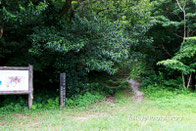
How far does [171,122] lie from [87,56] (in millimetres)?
4506

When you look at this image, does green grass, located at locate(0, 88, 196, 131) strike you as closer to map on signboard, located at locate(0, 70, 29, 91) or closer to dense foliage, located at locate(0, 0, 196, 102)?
map on signboard, located at locate(0, 70, 29, 91)

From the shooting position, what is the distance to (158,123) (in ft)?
19.1

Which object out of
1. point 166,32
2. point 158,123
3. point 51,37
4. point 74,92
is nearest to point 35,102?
point 74,92

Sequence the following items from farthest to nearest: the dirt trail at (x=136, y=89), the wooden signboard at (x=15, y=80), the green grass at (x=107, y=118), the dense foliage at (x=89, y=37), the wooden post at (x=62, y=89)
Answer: the dirt trail at (x=136, y=89) < the wooden post at (x=62, y=89) < the dense foliage at (x=89, y=37) < the wooden signboard at (x=15, y=80) < the green grass at (x=107, y=118)

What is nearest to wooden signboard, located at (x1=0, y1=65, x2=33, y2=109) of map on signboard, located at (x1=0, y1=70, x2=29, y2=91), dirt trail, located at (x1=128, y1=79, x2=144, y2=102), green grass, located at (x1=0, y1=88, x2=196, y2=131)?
map on signboard, located at (x1=0, y1=70, x2=29, y2=91)

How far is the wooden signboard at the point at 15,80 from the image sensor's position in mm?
7502

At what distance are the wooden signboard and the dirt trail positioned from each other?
5903 mm

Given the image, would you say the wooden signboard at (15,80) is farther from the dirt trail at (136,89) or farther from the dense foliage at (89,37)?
the dirt trail at (136,89)

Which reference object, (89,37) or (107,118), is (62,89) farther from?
(107,118)

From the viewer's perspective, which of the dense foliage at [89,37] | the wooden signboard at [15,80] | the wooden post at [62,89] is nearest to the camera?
the wooden signboard at [15,80]

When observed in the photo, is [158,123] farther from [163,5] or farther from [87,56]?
[163,5]

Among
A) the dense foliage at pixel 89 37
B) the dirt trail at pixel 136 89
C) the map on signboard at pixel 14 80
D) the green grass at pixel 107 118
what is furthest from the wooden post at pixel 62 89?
the dirt trail at pixel 136 89

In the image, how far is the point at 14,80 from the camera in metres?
7.65

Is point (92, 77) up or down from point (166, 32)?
down
